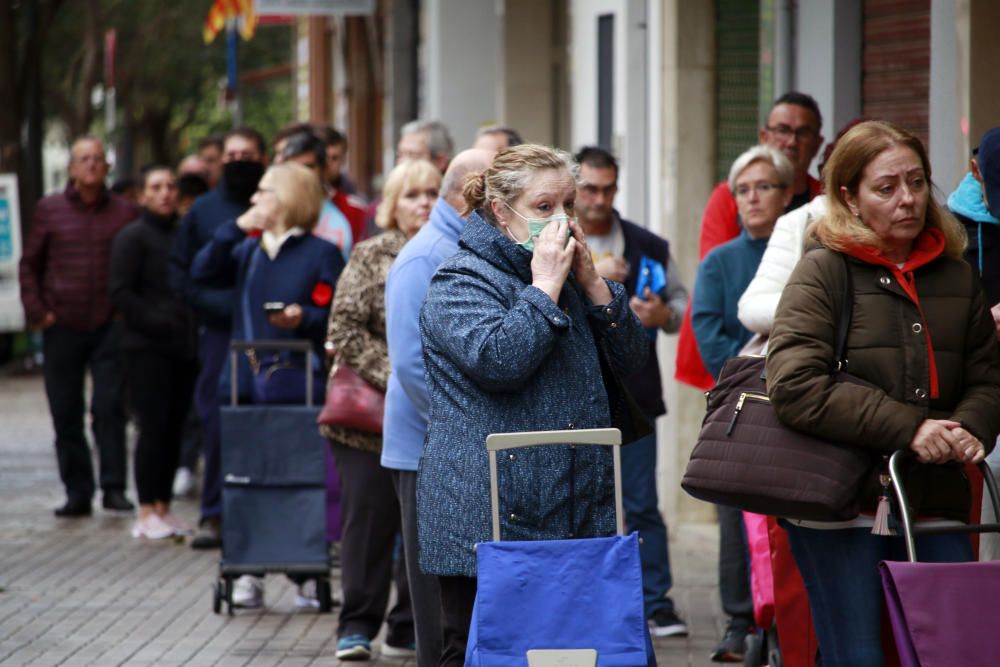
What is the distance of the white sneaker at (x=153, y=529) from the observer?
428 inches

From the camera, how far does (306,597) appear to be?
8797 mm

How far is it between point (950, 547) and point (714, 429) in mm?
676

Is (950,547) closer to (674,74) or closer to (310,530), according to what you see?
(310,530)

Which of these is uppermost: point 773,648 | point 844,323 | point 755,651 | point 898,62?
point 898,62

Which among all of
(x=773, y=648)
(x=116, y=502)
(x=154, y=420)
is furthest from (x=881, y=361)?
(x=116, y=502)

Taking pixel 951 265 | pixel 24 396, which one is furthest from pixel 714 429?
pixel 24 396

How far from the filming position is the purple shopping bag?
13.7 ft

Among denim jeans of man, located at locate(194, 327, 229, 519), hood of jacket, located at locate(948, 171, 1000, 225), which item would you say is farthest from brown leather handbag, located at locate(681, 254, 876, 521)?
denim jeans of man, located at locate(194, 327, 229, 519)

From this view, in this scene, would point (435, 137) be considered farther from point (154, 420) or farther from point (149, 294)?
point (154, 420)

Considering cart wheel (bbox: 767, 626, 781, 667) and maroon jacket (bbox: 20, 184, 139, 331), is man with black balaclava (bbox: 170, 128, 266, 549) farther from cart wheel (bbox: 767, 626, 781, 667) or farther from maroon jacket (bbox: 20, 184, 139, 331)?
cart wheel (bbox: 767, 626, 781, 667)

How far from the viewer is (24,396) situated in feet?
70.4

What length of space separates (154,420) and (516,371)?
6587 mm

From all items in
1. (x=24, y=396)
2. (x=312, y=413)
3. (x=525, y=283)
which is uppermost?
(x=525, y=283)

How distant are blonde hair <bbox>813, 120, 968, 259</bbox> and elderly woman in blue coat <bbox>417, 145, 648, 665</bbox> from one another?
A: 1.97 ft
